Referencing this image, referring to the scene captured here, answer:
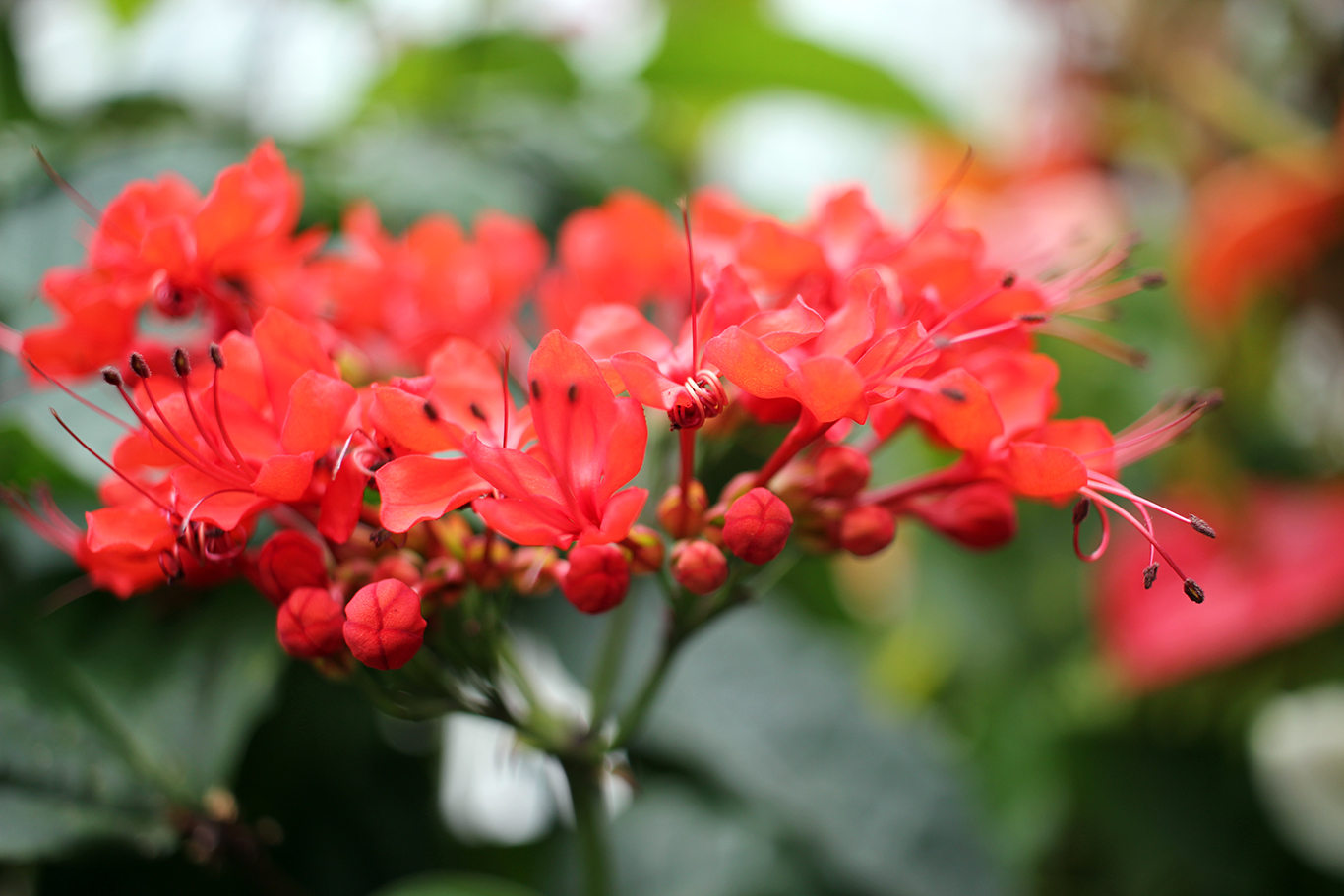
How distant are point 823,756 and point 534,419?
441 mm

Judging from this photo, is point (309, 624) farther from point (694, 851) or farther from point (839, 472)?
point (694, 851)

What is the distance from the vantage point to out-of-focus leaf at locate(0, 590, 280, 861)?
399 mm

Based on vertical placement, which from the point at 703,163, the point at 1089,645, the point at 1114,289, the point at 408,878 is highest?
the point at 1114,289

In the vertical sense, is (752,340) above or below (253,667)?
above

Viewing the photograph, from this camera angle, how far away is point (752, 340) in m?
0.30

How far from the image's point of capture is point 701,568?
342 mm

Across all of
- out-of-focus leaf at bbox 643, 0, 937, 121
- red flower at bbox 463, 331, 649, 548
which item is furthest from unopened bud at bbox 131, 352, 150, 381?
out-of-focus leaf at bbox 643, 0, 937, 121

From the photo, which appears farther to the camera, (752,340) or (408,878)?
(408,878)

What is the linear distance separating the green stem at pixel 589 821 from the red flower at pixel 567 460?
0.15 meters

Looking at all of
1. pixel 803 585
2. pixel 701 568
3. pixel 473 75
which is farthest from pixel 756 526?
pixel 473 75

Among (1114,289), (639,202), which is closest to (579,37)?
(639,202)

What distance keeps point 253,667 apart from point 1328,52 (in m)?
1.32

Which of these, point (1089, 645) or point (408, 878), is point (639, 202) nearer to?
point (408, 878)

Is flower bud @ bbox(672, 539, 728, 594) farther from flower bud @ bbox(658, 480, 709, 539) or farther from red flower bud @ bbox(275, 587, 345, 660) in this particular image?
red flower bud @ bbox(275, 587, 345, 660)
